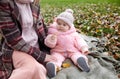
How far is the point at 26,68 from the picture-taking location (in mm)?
4305

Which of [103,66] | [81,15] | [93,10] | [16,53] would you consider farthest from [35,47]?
[93,10]

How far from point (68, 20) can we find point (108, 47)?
1.39 meters

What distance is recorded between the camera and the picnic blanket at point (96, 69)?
15.4 feet

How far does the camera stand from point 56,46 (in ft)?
16.2

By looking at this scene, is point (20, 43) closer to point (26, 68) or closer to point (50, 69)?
point (26, 68)

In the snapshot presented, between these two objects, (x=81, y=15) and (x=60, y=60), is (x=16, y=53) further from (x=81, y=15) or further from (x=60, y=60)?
(x=81, y=15)

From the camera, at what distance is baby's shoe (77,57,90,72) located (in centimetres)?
474

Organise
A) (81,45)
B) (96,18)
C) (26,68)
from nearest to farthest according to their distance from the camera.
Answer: (26,68) < (81,45) < (96,18)

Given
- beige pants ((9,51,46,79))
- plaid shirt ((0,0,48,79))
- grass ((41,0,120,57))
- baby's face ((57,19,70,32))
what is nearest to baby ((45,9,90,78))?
baby's face ((57,19,70,32))

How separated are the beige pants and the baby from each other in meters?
0.42

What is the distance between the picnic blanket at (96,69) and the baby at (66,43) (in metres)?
0.08

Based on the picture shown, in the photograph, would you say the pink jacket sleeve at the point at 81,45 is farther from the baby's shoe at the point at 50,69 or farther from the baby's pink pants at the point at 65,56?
the baby's shoe at the point at 50,69

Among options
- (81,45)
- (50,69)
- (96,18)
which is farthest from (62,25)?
(96,18)

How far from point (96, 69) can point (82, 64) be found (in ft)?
0.84
